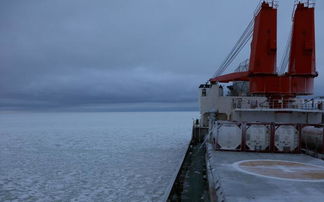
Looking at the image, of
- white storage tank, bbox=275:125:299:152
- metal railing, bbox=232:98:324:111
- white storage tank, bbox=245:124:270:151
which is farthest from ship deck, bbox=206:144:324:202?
metal railing, bbox=232:98:324:111

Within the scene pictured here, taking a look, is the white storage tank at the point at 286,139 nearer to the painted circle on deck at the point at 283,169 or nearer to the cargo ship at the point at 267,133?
the cargo ship at the point at 267,133

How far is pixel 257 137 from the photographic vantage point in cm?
1541

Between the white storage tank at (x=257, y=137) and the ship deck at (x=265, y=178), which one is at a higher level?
the white storage tank at (x=257, y=137)

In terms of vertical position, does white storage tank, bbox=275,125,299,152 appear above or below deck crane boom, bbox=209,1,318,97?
below

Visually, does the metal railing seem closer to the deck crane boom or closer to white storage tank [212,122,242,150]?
the deck crane boom

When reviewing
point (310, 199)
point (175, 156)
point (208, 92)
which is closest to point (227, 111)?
point (208, 92)

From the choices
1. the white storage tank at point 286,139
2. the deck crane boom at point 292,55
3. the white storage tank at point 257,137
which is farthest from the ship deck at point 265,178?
the deck crane boom at point 292,55

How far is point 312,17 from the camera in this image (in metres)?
20.8

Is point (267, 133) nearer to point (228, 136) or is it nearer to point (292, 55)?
point (228, 136)

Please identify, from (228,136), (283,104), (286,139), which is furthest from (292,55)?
(228,136)

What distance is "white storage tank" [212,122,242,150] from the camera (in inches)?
608

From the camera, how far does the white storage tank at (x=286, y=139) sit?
15.2 m

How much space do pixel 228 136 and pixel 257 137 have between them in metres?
1.54

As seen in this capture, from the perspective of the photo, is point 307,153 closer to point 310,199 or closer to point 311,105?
point 311,105
